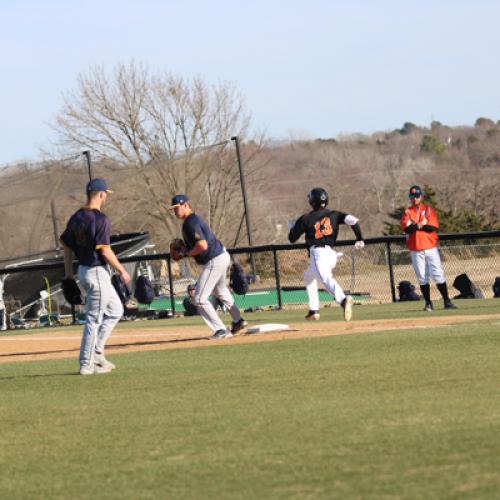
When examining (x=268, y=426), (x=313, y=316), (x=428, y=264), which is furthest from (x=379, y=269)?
(x=268, y=426)

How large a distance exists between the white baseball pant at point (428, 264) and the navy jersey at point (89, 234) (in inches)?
351

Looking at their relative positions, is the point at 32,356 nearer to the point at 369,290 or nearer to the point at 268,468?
the point at 268,468

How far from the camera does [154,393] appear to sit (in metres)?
9.52

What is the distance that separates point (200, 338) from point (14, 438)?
7822 mm

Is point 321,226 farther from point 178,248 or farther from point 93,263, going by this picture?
point 93,263

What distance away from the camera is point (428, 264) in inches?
747

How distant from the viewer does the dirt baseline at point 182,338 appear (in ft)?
47.3

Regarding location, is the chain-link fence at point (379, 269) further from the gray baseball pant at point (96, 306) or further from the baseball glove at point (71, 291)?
the gray baseball pant at point (96, 306)

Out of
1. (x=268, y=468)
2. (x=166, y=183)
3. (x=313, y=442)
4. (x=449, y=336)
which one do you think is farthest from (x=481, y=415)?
(x=166, y=183)

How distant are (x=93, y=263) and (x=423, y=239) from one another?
29.5 ft

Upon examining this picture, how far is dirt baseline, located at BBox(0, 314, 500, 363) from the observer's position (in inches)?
568

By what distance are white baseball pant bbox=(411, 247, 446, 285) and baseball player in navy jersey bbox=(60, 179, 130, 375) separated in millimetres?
8723

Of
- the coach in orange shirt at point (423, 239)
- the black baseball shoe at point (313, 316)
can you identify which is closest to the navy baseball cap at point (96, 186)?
the black baseball shoe at point (313, 316)

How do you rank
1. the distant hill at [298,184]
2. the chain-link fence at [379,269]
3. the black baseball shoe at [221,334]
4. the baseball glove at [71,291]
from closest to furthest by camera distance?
the baseball glove at [71,291], the black baseball shoe at [221,334], the chain-link fence at [379,269], the distant hill at [298,184]
